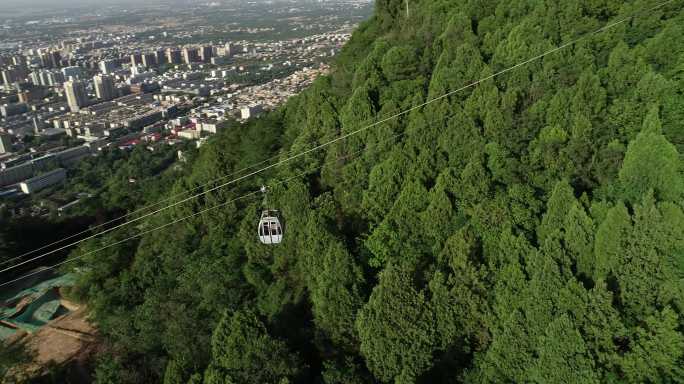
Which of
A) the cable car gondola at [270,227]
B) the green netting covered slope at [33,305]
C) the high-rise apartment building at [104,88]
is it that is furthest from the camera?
the high-rise apartment building at [104,88]

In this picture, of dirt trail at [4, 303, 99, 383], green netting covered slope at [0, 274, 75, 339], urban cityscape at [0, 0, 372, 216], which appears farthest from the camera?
urban cityscape at [0, 0, 372, 216]

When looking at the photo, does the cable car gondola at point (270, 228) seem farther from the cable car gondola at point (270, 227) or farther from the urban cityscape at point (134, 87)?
the urban cityscape at point (134, 87)

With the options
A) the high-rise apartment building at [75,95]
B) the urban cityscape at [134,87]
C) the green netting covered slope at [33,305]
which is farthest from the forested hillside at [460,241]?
the high-rise apartment building at [75,95]

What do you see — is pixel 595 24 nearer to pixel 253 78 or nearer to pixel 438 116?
pixel 438 116

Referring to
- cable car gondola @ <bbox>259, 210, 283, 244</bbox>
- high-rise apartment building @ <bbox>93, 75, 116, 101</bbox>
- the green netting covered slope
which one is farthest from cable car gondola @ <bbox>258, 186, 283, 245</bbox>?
high-rise apartment building @ <bbox>93, 75, 116, 101</bbox>

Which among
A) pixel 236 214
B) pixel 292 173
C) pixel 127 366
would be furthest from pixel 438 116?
pixel 127 366

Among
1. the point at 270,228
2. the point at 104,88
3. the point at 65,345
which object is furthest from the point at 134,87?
the point at 270,228

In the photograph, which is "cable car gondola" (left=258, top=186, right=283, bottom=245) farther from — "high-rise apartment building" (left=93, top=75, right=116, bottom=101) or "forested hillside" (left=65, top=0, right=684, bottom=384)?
"high-rise apartment building" (left=93, top=75, right=116, bottom=101)

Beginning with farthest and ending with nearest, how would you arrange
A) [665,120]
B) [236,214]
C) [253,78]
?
[253,78], [236,214], [665,120]
